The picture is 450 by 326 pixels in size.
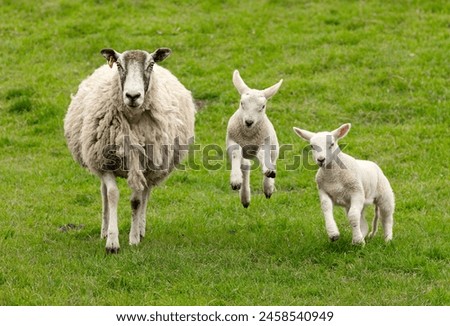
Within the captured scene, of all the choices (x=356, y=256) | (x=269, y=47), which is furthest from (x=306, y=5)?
(x=356, y=256)

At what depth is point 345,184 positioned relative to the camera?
8906 mm

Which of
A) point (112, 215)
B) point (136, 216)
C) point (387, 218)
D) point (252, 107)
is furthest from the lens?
point (136, 216)

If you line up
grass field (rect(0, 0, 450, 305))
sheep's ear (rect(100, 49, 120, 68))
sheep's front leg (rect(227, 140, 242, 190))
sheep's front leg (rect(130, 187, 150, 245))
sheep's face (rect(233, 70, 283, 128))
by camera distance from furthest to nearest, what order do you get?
1. sheep's front leg (rect(130, 187, 150, 245))
2. sheep's ear (rect(100, 49, 120, 68))
3. sheep's face (rect(233, 70, 283, 128))
4. sheep's front leg (rect(227, 140, 242, 190))
5. grass field (rect(0, 0, 450, 305))

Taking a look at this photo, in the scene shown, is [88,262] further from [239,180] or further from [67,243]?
[239,180]

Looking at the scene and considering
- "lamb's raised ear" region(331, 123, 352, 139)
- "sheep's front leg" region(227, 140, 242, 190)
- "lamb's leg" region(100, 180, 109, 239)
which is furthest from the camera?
"lamb's leg" region(100, 180, 109, 239)

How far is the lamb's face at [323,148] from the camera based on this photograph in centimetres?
861

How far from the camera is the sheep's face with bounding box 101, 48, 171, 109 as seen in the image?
A: 8.69 meters

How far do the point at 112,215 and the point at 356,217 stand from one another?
261 centimetres

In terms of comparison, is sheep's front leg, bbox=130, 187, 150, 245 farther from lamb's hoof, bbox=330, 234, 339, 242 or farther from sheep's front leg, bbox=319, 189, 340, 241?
lamb's hoof, bbox=330, 234, 339, 242

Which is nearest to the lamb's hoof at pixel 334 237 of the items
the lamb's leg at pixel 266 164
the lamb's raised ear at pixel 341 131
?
the lamb's leg at pixel 266 164

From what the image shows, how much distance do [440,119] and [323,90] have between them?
2.29 meters

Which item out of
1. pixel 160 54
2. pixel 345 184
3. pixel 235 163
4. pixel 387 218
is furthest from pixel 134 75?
pixel 387 218

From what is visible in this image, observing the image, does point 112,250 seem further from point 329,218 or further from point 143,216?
point 329,218

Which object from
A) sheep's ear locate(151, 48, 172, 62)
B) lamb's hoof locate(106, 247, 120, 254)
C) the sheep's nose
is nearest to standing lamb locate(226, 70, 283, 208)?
sheep's ear locate(151, 48, 172, 62)
